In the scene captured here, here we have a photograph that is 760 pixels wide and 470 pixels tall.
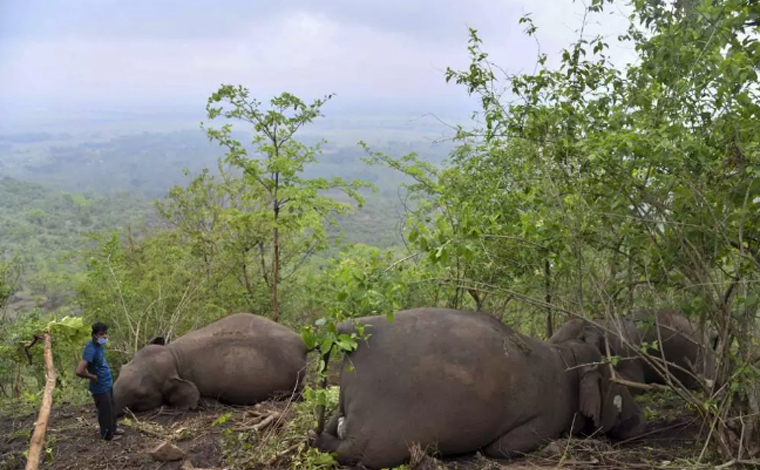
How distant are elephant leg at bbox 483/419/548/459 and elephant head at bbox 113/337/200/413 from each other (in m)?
4.52

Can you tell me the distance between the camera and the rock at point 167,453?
660 cm

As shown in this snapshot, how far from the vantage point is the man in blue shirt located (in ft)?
24.9

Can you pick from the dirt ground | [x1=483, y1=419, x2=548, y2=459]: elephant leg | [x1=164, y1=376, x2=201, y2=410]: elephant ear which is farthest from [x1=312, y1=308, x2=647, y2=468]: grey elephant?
[x1=164, y1=376, x2=201, y2=410]: elephant ear

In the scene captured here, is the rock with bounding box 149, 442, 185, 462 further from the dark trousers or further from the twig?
the dark trousers

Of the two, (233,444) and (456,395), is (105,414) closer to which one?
(233,444)

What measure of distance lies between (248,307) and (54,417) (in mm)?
5932

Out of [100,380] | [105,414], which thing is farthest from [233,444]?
[100,380]

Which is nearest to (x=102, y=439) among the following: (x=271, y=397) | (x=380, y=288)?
(x=271, y=397)

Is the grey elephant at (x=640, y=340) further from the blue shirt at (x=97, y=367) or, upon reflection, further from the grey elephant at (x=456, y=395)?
the blue shirt at (x=97, y=367)

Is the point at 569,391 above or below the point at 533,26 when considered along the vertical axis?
below

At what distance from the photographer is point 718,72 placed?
490 cm

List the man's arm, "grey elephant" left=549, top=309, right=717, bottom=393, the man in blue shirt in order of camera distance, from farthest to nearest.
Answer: the man in blue shirt < the man's arm < "grey elephant" left=549, top=309, right=717, bottom=393

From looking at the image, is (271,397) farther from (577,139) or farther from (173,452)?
(577,139)

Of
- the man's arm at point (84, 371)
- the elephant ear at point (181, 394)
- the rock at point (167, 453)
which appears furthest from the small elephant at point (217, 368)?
the rock at point (167, 453)
